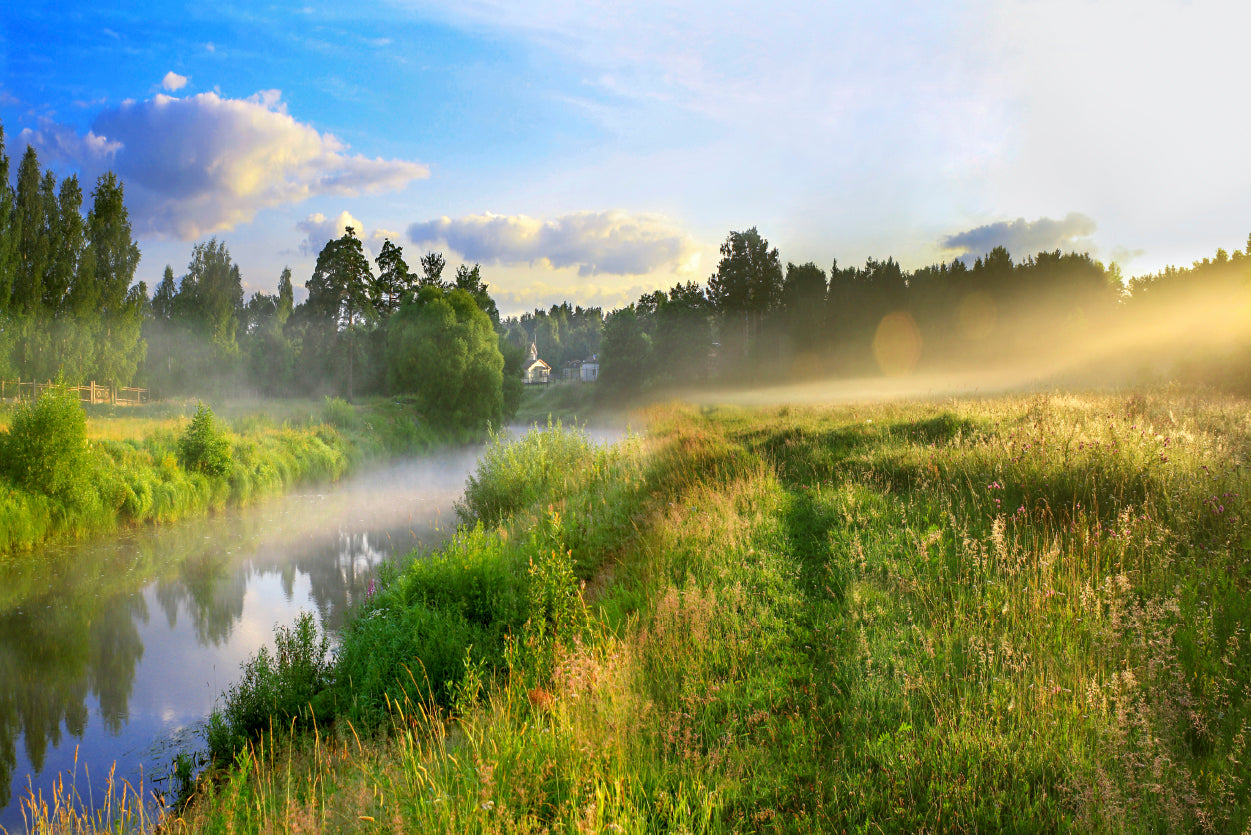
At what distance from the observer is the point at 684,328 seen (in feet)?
182

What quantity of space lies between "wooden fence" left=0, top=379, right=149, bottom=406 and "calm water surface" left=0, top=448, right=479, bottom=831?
16553mm

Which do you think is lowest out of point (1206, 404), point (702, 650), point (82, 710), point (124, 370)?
point (82, 710)

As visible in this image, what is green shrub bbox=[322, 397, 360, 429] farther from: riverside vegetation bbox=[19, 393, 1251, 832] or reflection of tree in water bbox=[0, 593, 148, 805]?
riverside vegetation bbox=[19, 393, 1251, 832]

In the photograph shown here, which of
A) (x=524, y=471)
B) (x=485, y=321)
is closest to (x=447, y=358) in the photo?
(x=485, y=321)

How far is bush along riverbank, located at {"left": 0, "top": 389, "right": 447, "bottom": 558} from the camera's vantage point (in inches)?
623

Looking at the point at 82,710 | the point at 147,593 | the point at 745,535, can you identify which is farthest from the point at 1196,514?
the point at 147,593

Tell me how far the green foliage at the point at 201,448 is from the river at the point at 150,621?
1.87 meters

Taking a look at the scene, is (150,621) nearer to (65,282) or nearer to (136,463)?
(136,463)

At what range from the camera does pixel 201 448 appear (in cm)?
2091

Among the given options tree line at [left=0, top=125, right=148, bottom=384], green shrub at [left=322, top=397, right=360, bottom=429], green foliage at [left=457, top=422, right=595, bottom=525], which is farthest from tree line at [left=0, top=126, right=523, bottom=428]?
green foliage at [left=457, top=422, right=595, bottom=525]

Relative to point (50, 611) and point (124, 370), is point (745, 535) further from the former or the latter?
point (124, 370)

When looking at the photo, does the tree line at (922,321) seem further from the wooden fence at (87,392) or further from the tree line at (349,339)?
the wooden fence at (87,392)

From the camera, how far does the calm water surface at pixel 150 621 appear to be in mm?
7828

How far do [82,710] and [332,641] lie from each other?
3.36 meters
